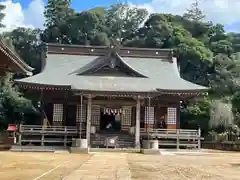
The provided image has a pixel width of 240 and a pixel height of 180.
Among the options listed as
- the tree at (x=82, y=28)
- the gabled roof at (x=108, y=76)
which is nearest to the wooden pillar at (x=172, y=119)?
the gabled roof at (x=108, y=76)

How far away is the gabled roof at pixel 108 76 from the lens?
2761 cm

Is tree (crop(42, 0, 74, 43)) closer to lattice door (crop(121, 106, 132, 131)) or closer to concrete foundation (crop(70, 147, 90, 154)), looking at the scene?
lattice door (crop(121, 106, 132, 131))

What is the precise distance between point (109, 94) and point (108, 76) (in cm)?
391

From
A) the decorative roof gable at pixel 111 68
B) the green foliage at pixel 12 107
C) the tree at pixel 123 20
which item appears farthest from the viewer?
the tree at pixel 123 20

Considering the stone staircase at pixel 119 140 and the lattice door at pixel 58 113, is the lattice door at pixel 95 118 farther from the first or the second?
the lattice door at pixel 58 113

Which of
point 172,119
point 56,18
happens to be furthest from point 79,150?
point 56,18

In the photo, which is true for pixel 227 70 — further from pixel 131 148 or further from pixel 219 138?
pixel 131 148

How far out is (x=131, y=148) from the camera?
26.2 metres

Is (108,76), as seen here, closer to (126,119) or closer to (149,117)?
(126,119)

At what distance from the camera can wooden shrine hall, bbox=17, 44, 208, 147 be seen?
27328 mm

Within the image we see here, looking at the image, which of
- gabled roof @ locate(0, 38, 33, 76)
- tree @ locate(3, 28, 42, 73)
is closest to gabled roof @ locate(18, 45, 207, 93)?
gabled roof @ locate(0, 38, 33, 76)

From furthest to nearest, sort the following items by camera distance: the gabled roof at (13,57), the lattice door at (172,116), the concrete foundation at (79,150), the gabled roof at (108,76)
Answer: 1. the lattice door at (172,116)
2. the gabled roof at (108,76)
3. the concrete foundation at (79,150)
4. the gabled roof at (13,57)

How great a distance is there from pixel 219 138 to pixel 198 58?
19.0 metres

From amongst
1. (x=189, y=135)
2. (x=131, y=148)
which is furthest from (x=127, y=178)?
(x=189, y=135)
